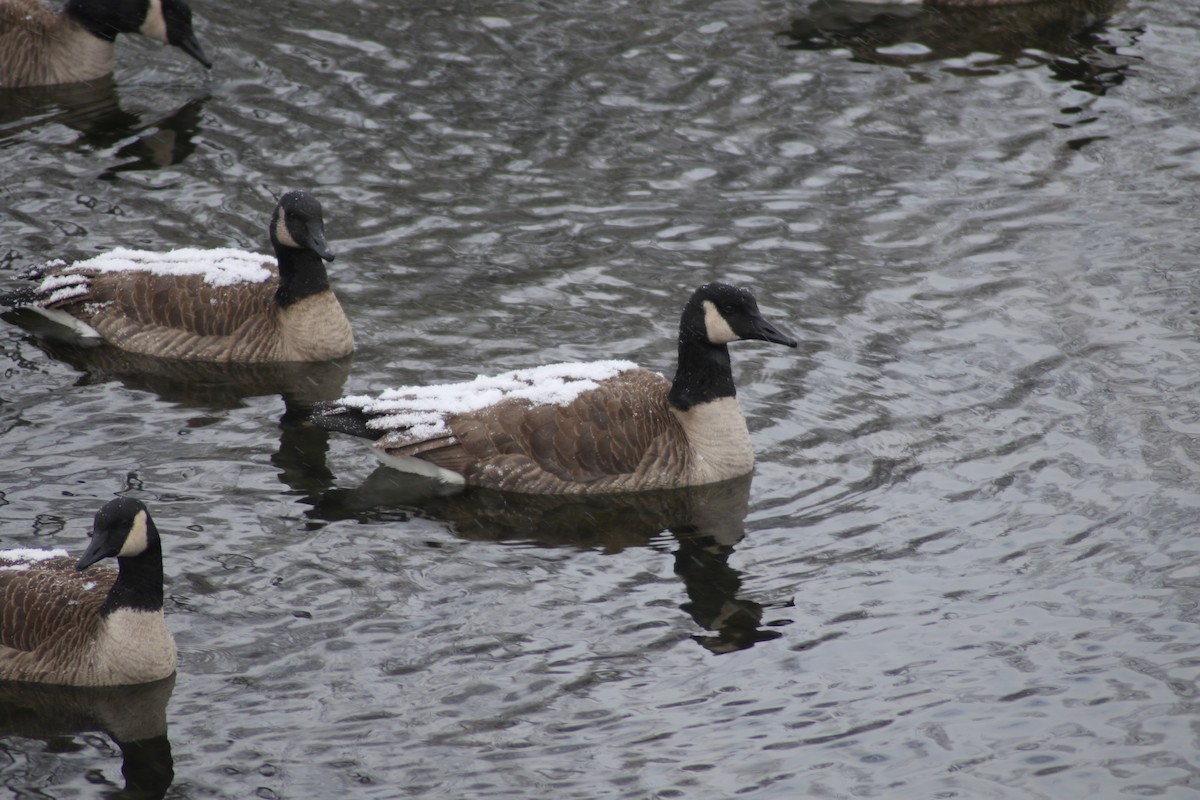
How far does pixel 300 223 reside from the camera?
13172 mm

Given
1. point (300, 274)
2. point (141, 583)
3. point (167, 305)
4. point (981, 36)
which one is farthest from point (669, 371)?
point (981, 36)

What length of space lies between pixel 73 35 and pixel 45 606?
37.7 feet

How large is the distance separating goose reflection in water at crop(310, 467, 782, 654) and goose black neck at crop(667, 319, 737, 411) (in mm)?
659

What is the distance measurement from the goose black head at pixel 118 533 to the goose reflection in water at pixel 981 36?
12856 mm

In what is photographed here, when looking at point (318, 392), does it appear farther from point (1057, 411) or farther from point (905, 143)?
point (905, 143)

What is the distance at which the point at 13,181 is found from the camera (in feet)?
53.2

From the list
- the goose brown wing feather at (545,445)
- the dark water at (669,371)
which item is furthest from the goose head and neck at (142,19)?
the goose brown wing feather at (545,445)

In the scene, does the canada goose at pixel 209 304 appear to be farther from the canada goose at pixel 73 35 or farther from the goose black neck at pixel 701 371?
the canada goose at pixel 73 35

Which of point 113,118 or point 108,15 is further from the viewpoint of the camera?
point 108,15

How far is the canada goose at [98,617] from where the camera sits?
9.09 metres

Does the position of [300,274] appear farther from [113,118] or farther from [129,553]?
[113,118]

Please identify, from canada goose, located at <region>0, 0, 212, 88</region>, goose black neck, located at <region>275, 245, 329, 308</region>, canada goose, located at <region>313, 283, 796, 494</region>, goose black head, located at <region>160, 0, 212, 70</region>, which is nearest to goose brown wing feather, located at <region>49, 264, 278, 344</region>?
goose black neck, located at <region>275, 245, 329, 308</region>

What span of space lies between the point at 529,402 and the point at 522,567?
1595 millimetres

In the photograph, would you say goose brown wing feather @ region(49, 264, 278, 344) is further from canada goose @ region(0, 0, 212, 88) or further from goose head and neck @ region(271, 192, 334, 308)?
canada goose @ region(0, 0, 212, 88)
